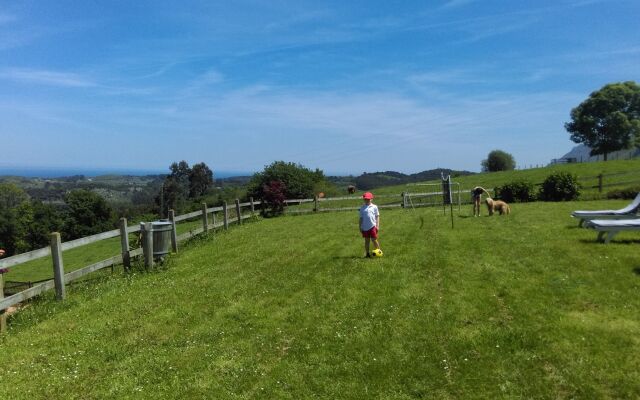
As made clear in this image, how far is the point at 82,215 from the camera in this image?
3103 inches

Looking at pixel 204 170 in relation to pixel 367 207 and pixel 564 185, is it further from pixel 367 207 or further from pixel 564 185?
pixel 367 207

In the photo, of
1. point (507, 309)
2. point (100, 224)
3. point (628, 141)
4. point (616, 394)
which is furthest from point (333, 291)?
point (100, 224)

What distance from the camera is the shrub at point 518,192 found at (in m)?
28.4

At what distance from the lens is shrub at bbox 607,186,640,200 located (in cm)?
2623

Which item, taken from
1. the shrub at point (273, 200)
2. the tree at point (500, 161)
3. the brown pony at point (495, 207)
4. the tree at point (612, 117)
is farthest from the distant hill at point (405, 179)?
the brown pony at point (495, 207)

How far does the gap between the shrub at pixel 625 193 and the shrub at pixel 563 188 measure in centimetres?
183

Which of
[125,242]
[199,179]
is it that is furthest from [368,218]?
[199,179]

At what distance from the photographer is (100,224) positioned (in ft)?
261

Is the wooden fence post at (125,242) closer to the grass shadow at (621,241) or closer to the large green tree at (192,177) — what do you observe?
the grass shadow at (621,241)

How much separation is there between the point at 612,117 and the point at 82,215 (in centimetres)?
8088

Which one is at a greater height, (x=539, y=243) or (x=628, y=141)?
(x=628, y=141)

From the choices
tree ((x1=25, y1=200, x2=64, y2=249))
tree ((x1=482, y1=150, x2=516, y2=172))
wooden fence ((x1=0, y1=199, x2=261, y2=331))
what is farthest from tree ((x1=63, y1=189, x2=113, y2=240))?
wooden fence ((x1=0, y1=199, x2=261, y2=331))

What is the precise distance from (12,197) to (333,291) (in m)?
110

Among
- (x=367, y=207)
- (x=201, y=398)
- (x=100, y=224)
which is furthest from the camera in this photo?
(x=100, y=224)
